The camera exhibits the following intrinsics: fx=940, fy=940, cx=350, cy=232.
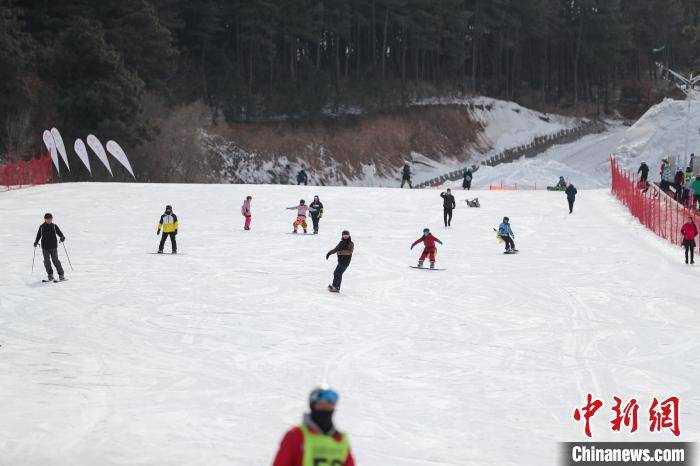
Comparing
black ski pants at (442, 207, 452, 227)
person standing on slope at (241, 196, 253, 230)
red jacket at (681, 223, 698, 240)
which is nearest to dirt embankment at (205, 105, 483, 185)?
black ski pants at (442, 207, 452, 227)

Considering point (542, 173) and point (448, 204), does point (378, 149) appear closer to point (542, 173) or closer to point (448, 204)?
point (542, 173)

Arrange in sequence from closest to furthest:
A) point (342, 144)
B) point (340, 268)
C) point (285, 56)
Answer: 1. point (340, 268)
2. point (342, 144)
3. point (285, 56)

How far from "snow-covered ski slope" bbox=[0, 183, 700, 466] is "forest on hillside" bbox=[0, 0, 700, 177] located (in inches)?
950

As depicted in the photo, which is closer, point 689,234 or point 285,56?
point 689,234

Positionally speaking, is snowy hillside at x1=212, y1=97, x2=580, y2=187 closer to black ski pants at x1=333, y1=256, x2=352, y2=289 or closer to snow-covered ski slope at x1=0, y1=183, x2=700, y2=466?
snow-covered ski slope at x1=0, y1=183, x2=700, y2=466

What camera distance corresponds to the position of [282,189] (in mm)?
41625

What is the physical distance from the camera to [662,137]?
59.4 metres

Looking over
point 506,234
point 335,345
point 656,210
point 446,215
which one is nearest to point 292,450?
point 335,345

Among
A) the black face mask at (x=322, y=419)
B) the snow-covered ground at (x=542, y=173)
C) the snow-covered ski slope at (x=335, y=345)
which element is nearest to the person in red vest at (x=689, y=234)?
the snow-covered ski slope at (x=335, y=345)

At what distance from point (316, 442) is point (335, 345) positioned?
9.42m

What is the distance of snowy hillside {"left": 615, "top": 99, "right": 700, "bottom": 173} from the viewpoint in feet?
192

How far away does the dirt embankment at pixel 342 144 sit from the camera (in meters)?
67.1

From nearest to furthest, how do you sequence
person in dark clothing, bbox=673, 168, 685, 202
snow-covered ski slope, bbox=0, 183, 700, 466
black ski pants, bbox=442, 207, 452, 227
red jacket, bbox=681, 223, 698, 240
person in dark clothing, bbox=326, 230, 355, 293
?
snow-covered ski slope, bbox=0, 183, 700, 466 < person in dark clothing, bbox=326, 230, 355, 293 < red jacket, bbox=681, 223, 698, 240 < black ski pants, bbox=442, 207, 452, 227 < person in dark clothing, bbox=673, 168, 685, 202

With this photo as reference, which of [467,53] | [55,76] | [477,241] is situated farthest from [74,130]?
[467,53]
